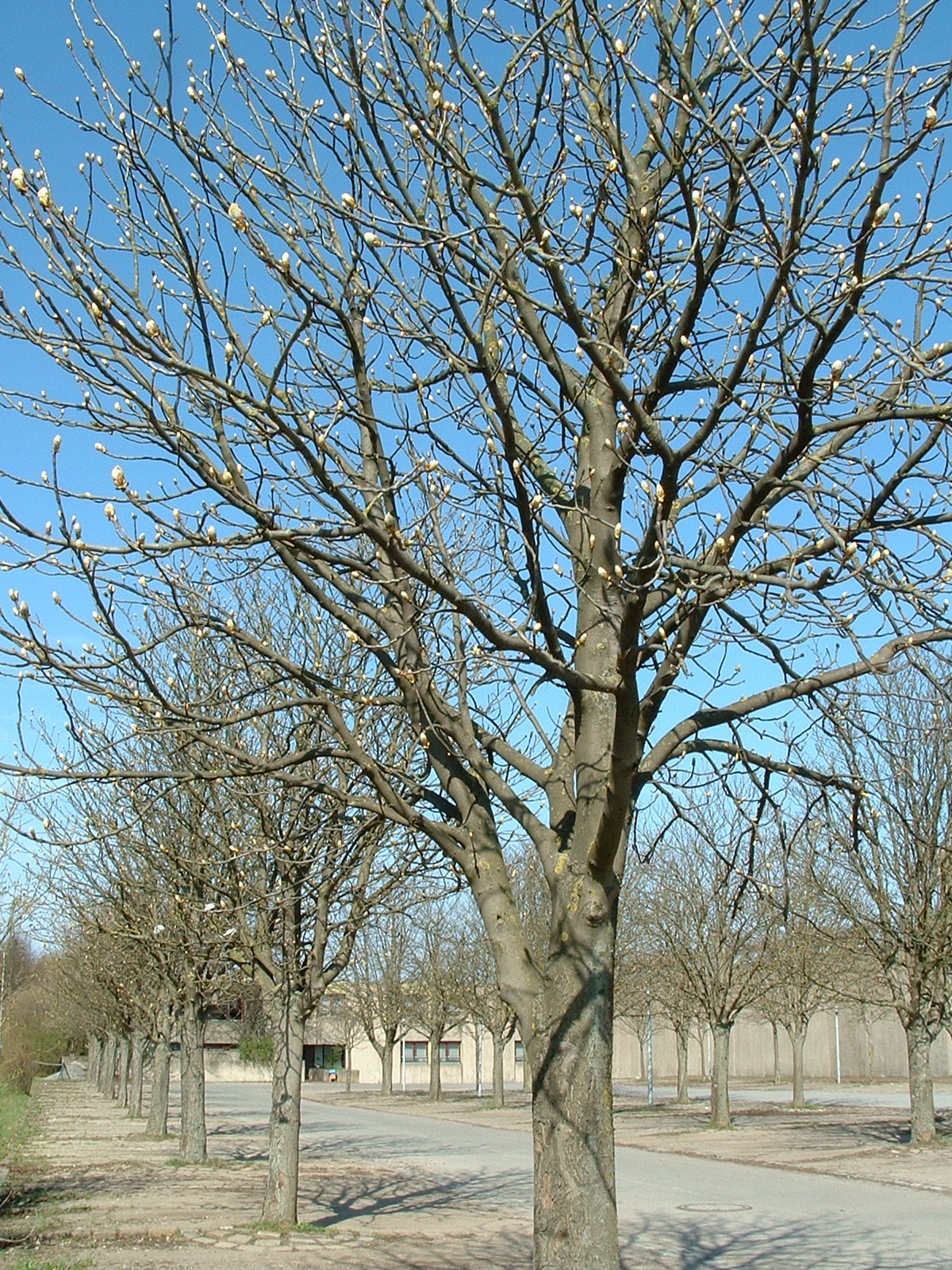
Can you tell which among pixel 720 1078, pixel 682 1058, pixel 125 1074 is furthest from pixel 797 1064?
pixel 125 1074

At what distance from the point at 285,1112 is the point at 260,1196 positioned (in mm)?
4071

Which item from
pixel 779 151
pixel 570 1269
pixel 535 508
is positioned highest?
pixel 779 151

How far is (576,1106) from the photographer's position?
4.18 m

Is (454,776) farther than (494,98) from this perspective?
Yes

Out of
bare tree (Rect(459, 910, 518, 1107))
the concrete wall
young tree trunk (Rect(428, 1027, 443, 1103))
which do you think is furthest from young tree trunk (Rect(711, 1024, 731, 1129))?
young tree trunk (Rect(428, 1027, 443, 1103))

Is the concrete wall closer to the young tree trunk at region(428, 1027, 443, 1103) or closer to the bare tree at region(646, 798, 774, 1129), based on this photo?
the young tree trunk at region(428, 1027, 443, 1103)

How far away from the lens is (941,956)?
20688 millimetres

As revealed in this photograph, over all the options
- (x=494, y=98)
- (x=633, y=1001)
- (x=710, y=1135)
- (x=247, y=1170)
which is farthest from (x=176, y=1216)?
(x=633, y=1001)

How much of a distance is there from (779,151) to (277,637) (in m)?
9.44

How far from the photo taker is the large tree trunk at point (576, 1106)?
409 centimetres

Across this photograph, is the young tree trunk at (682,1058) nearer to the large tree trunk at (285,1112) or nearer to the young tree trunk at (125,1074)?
the young tree trunk at (125,1074)

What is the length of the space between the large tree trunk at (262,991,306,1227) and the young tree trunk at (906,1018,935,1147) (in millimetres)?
13032

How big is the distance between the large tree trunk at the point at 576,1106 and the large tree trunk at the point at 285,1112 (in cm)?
830

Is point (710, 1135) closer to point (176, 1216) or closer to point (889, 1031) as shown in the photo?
point (176, 1216)
